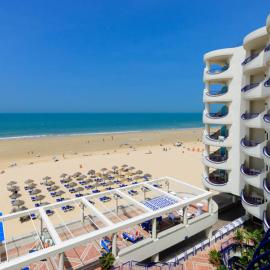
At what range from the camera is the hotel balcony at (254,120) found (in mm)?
16656

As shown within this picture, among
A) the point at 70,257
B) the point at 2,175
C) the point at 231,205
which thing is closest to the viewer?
the point at 70,257

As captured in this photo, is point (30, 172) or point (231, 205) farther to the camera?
point (30, 172)

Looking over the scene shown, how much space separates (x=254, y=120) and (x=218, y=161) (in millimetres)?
6180

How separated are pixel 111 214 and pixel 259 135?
1413cm

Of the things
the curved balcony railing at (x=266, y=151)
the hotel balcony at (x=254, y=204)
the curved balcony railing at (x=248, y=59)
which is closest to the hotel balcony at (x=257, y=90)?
the curved balcony railing at (x=248, y=59)

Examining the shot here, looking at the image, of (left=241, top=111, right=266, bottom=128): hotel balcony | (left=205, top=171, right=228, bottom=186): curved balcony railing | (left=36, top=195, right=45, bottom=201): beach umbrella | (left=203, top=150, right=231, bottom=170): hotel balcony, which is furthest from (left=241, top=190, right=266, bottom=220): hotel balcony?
(left=36, top=195, right=45, bottom=201): beach umbrella

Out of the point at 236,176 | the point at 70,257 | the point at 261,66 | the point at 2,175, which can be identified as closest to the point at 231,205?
the point at 236,176

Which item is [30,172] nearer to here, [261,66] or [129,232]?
[129,232]

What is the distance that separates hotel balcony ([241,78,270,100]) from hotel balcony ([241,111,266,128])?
131 centimetres

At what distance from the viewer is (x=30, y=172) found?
40375 millimetres

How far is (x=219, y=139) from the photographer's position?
21984 mm

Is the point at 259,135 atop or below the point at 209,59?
below

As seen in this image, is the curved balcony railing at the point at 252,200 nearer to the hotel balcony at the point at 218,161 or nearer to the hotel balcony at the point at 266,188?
the hotel balcony at the point at 266,188

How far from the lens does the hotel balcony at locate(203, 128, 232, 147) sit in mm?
21356
